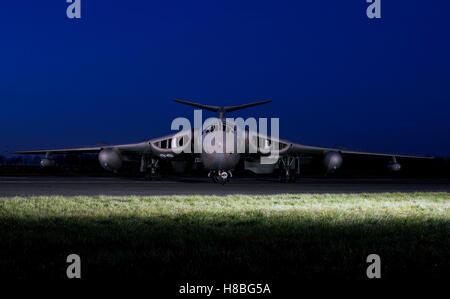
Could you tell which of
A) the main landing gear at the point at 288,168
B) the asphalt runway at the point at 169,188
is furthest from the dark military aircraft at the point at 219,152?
the asphalt runway at the point at 169,188

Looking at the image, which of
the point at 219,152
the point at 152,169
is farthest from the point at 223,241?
the point at 152,169

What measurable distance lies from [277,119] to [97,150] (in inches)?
524

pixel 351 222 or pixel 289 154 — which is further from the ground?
pixel 289 154

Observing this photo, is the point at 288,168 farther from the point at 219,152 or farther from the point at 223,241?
the point at 223,241

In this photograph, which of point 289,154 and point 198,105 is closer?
point 198,105

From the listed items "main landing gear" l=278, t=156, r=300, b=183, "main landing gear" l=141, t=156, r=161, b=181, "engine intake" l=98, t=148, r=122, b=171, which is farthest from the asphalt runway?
"main landing gear" l=141, t=156, r=161, b=181

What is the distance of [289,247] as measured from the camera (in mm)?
5465

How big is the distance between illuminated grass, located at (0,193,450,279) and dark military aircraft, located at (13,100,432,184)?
11.0 metres

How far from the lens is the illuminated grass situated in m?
4.30

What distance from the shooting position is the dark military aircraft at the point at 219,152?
20.3 m

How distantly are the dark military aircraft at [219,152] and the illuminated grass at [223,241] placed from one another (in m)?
11.0

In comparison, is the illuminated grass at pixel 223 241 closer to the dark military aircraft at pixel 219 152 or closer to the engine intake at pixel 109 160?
the dark military aircraft at pixel 219 152
